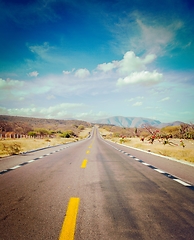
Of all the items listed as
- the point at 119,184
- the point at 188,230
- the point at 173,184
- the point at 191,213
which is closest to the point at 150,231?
the point at 188,230

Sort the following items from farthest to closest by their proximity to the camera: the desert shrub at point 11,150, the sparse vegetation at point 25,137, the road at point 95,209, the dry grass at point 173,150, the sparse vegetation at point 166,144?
the sparse vegetation at point 25,137 < the sparse vegetation at point 166,144 < the desert shrub at point 11,150 < the dry grass at point 173,150 < the road at point 95,209

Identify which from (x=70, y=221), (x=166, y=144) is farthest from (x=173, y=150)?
(x=70, y=221)

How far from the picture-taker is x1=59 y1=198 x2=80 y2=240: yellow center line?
253 centimetres

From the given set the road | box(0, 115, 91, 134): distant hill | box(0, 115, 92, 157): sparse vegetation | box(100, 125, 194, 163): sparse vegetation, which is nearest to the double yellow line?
the road

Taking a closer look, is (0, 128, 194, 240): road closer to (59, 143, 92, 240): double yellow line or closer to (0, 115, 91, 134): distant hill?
(59, 143, 92, 240): double yellow line

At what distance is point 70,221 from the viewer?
296 centimetres

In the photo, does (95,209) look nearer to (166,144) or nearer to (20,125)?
(166,144)

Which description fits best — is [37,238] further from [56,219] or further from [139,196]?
[139,196]

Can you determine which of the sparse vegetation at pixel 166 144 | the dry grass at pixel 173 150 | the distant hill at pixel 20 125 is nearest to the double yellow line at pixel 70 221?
the dry grass at pixel 173 150

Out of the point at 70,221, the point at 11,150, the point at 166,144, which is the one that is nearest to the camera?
the point at 70,221

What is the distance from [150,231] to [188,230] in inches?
24.2

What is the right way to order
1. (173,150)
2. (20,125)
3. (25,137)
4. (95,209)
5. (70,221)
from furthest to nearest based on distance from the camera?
(20,125) < (25,137) < (173,150) < (95,209) < (70,221)

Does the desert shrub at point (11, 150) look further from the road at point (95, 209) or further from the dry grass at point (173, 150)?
the dry grass at point (173, 150)

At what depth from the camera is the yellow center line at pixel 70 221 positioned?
253 cm
